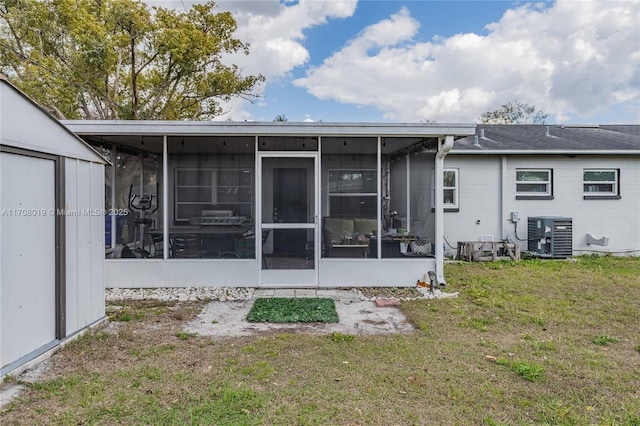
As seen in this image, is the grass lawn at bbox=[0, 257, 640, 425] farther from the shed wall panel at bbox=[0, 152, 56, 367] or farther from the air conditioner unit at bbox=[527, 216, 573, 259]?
the air conditioner unit at bbox=[527, 216, 573, 259]

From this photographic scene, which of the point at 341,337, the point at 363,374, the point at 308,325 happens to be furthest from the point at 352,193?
the point at 363,374

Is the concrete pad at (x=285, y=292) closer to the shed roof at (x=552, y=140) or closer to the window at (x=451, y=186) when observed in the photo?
the window at (x=451, y=186)

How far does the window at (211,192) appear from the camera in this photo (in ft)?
19.0

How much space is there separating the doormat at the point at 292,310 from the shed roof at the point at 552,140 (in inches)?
222

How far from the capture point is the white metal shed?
112 inches

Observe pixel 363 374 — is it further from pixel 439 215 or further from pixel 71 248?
pixel 439 215

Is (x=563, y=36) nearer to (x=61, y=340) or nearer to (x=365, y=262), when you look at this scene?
(x=365, y=262)

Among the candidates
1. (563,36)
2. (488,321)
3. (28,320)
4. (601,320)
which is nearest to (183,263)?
(28,320)

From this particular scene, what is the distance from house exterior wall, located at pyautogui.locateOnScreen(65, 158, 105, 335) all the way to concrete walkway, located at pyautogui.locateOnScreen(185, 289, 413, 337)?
1031 mm

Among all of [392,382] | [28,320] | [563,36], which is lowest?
[392,382]

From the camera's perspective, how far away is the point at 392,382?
2.87 meters

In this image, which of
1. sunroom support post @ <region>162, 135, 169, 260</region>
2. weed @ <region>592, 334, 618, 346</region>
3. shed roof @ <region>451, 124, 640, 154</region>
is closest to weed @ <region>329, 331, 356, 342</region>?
weed @ <region>592, 334, 618, 346</region>

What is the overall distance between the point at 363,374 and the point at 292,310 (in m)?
1.89

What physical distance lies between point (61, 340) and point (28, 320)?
457 mm
